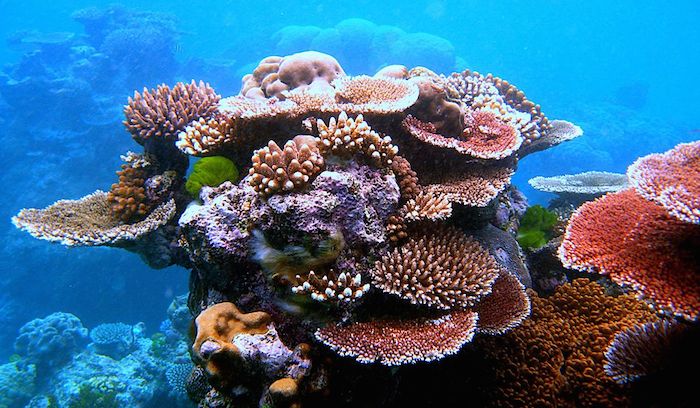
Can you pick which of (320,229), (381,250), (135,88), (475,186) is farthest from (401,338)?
(135,88)

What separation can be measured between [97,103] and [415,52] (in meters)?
23.8

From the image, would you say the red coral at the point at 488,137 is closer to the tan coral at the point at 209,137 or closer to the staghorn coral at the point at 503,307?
the staghorn coral at the point at 503,307

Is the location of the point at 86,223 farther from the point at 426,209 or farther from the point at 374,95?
the point at 426,209

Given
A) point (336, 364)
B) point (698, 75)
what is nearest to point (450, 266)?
point (336, 364)

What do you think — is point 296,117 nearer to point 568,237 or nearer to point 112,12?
point 568,237

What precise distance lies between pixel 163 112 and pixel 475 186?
413 centimetres

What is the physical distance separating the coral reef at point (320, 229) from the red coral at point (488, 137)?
1.0 inches

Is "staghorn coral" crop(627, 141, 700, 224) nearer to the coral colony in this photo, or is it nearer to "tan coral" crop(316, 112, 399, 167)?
the coral colony

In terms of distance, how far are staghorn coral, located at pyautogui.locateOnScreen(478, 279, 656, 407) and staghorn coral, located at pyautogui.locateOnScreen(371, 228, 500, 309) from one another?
796 millimetres

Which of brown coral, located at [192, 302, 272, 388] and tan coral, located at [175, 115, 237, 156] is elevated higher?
tan coral, located at [175, 115, 237, 156]

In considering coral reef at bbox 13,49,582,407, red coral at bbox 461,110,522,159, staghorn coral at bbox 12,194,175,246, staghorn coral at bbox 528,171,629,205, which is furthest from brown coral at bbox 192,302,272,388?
staghorn coral at bbox 528,171,629,205

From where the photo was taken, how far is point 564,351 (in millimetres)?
3752

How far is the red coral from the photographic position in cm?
414

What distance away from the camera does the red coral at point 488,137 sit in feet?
13.6
